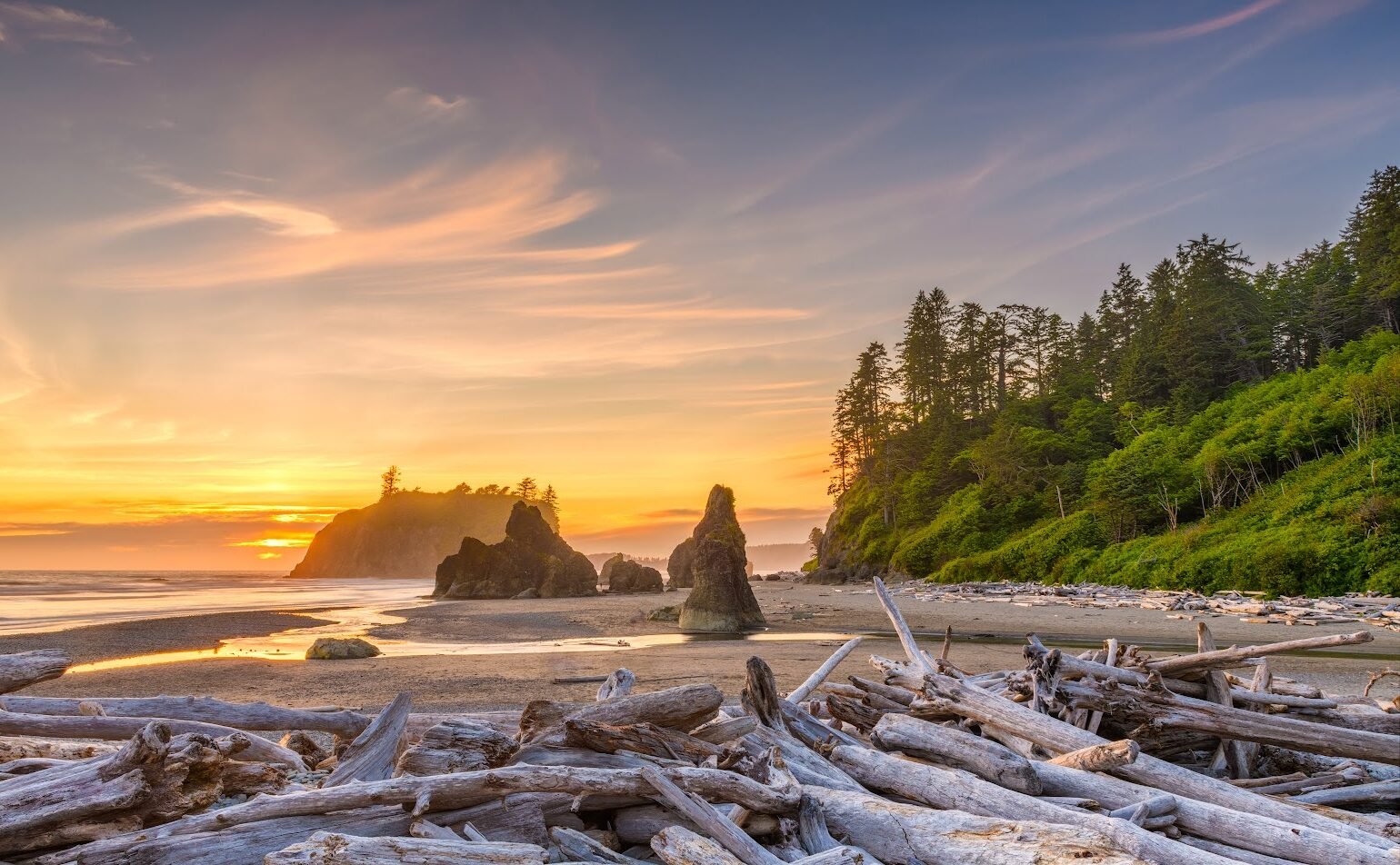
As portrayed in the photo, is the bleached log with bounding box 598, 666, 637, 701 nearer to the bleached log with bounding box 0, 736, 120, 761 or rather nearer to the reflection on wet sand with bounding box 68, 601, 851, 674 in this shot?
the bleached log with bounding box 0, 736, 120, 761

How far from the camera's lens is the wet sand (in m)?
14.4

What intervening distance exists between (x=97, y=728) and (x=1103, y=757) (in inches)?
298

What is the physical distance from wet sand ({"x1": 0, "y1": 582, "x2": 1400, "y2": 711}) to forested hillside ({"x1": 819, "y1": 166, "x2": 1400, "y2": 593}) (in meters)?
12.7

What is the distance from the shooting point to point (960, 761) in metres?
5.24

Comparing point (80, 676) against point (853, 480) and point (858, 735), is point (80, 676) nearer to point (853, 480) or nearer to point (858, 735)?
point (858, 735)

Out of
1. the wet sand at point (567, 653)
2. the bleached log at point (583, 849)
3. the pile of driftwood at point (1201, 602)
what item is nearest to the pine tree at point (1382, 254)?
the pile of driftwood at point (1201, 602)

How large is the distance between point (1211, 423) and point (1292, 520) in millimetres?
20537

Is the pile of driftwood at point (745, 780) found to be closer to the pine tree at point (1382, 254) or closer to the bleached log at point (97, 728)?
the bleached log at point (97, 728)

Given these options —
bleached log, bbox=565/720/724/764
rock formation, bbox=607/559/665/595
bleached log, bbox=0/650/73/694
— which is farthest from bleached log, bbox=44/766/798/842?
rock formation, bbox=607/559/665/595

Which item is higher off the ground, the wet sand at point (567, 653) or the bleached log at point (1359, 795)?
the bleached log at point (1359, 795)

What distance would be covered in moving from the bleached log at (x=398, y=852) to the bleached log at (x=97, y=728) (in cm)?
305

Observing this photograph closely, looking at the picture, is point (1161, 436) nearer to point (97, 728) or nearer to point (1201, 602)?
point (1201, 602)

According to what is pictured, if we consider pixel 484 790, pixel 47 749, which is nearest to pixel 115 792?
pixel 484 790

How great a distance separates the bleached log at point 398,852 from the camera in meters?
3.33
